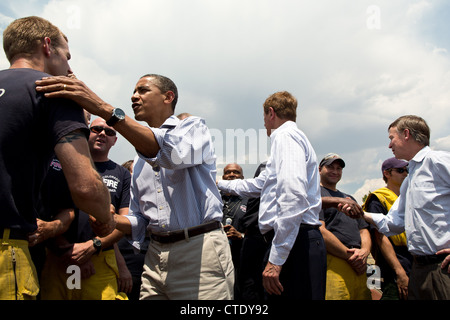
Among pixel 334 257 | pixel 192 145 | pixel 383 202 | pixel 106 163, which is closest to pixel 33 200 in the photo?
pixel 192 145

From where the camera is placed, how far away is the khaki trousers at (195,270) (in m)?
2.53

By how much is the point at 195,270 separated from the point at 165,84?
1636 mm

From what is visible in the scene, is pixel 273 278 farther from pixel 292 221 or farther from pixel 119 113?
pixel 119 113

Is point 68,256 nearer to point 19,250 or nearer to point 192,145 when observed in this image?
point 19,250

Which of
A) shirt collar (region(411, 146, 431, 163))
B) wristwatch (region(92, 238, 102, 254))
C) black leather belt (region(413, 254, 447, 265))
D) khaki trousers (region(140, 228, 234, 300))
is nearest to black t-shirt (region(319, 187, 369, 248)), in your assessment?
black leather belt (region(413, 254, 447, 265))

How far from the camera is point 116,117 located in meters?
2.01

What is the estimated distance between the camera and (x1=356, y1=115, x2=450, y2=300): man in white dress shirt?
3139 mm

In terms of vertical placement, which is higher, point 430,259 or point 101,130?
point 101,130

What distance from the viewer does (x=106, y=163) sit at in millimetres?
4082

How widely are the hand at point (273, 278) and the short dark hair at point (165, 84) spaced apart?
1.64 m

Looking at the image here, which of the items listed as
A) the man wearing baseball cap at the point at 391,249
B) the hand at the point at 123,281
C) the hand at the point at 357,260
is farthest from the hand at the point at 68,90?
the man wearing baseball cap at the point at 391,249

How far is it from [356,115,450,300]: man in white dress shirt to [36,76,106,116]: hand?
9.66 ft

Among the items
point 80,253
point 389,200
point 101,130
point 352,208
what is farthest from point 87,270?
point 389,200

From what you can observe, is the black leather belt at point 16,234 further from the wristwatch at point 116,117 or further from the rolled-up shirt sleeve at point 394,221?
the rolled-up shirt sleeve at point 394,221
